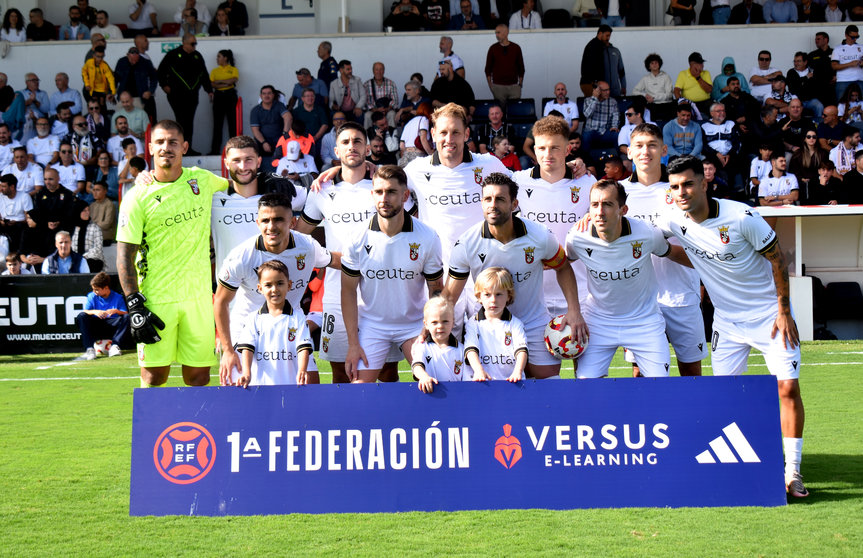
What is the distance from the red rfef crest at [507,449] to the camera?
16.6 feet

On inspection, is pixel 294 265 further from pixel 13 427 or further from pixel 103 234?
pixel 103 234

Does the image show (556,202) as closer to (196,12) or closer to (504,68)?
(504,68)

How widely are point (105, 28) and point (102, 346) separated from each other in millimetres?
9271

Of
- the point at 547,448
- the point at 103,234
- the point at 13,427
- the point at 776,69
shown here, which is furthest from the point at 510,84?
the point at 547,448

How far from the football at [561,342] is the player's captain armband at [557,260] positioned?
1.10ft

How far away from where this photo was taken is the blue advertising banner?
198 inches

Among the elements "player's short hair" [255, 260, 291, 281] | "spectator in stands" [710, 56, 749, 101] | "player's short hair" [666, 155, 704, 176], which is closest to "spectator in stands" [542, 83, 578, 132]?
"spectator in stands" [710, 56, 749, 101]

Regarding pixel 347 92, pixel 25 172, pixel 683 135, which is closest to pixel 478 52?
pixel 347 92

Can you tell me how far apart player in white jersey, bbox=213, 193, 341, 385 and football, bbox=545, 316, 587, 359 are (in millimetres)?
1502

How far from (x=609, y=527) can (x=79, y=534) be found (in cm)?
276

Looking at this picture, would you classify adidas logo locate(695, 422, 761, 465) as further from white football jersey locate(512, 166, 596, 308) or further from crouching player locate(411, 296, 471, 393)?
white football jersey locate(512, 166, 596, 308)

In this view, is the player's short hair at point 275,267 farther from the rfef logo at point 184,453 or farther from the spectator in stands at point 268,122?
the spectator in stands at point 268,122

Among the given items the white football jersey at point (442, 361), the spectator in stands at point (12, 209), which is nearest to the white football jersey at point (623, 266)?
the white football jersey at point (442, 361)

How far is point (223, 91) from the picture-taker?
18094 millimetres
